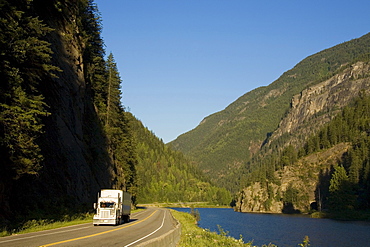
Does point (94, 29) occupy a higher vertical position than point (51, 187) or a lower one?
higher

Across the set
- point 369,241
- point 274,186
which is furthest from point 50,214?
point 274,186

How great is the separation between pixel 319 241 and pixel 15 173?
4329 cm

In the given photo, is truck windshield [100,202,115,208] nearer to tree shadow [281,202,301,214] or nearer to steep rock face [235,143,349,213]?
steep rock face [235,143,349,213]

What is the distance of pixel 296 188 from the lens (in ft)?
465

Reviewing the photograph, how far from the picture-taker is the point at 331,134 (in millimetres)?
170250

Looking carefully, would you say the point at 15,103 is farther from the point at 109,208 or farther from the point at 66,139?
the point at 66,139

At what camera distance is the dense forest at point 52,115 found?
25172 millimetres

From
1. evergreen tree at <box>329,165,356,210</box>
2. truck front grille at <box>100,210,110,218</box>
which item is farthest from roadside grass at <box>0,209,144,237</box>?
evergreen tree at <box>329,165,356,210</box>

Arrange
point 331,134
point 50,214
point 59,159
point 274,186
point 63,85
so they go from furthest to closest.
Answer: point 331,134 → point 274,186 → point 63,85 → point 59,159 → point 50,214

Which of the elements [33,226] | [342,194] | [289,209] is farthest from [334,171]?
[33,226]

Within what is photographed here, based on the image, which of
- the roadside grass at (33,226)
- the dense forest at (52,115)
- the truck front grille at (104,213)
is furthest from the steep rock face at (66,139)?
the truck front grille at (104,213)

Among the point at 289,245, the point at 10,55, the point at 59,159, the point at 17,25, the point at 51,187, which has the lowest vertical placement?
the point at 289,245

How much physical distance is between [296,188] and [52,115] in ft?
399

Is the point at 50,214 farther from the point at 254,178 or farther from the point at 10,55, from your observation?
the point at 254,178
